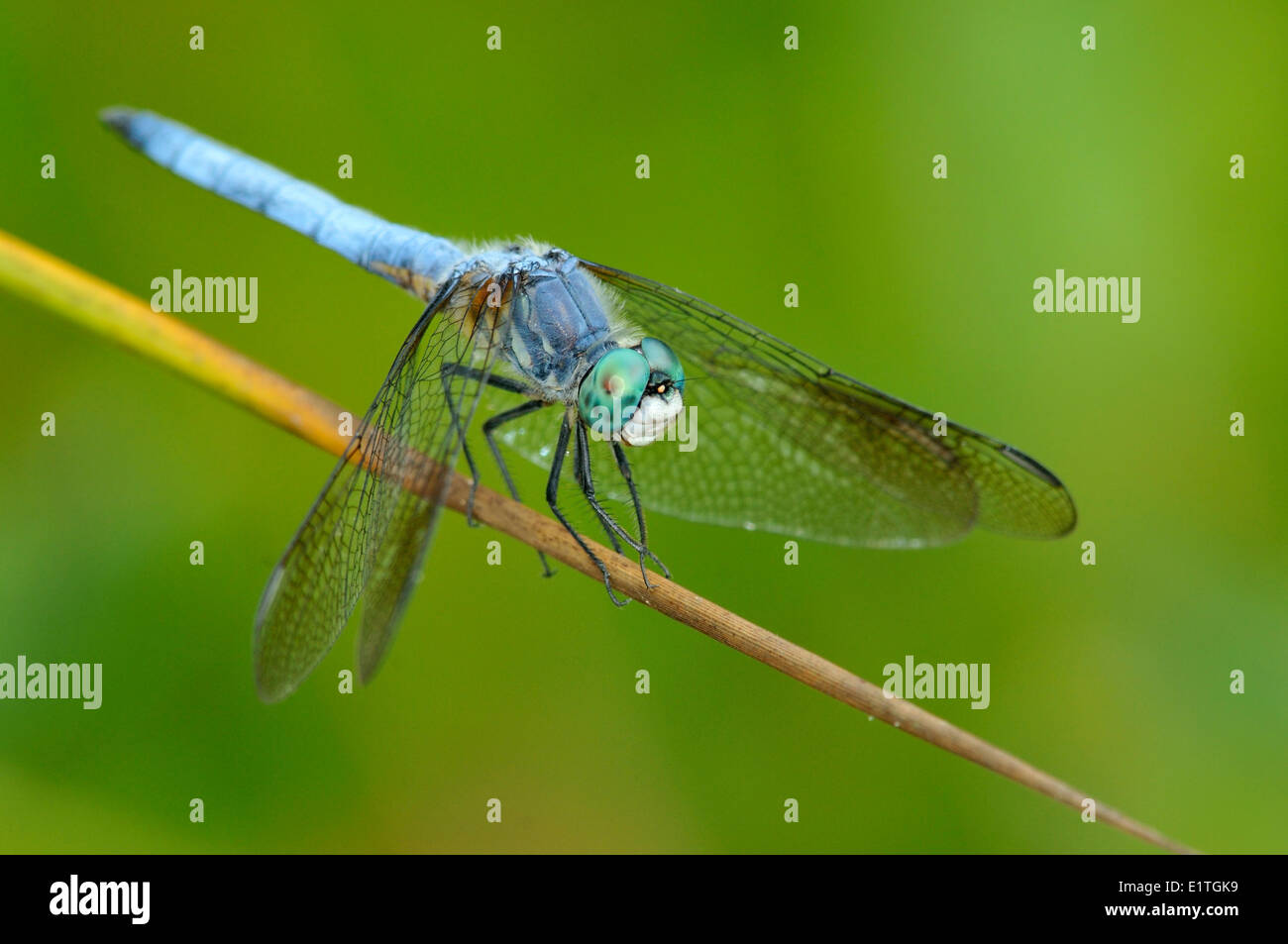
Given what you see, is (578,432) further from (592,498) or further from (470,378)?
(470,378)

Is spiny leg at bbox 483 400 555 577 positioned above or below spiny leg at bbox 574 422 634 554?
above

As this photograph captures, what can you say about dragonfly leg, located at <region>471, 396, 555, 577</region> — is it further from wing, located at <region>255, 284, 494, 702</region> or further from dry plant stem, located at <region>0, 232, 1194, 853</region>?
dry plant stem, located at <region>0, 232, 1194, 853</region>

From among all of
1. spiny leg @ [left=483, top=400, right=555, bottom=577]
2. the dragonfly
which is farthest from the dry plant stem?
spiny leg @ [left=483, top=400, right=555, bottom=577]

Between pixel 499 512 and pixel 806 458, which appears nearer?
pixel 499 512

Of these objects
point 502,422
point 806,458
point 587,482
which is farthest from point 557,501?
point 806,458

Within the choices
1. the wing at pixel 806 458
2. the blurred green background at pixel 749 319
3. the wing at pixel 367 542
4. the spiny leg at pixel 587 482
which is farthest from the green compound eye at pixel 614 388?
the blurred green background at pixel 749 319

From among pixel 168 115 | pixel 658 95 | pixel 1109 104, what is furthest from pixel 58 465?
pixel 1109 104

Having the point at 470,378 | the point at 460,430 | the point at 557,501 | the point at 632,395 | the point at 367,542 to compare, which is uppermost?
the point at 470,378

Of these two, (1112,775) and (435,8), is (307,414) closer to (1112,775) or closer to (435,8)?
(435,8)
